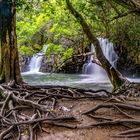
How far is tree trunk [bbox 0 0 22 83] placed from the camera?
10.7 metres

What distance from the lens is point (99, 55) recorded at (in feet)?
40.1

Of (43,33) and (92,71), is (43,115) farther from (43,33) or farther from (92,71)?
(43,33)

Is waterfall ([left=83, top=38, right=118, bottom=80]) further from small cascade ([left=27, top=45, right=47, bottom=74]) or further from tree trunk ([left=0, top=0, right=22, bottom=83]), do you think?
tree trunk ([left=0, top=0, right=22, bottom=83])

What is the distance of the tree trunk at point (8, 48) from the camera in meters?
10.7

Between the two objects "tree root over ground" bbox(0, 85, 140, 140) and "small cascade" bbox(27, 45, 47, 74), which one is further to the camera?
"small cascade" bbox(27, 45, 47, 74)

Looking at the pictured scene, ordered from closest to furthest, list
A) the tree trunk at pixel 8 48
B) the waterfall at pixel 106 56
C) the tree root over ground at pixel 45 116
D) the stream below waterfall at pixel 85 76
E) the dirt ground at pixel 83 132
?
1. the dirt ground at pixel 83 132
2. the tree root over ground at pixel 45 116
3. the tree trunk at pixel 8 48
4. the stream below waterfall at pixel 85 76
5. the waterfall at pixel 106 56

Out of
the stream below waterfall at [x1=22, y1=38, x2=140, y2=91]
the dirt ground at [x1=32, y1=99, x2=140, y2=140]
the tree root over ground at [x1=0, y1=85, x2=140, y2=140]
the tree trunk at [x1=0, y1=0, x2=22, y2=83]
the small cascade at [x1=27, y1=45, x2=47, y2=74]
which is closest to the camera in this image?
the dirt ground at [x1=32, y1=99, x2=140, y2=140]

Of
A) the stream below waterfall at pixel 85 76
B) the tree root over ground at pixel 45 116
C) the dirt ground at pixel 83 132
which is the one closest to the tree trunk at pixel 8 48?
the tree root over ground at pixel 45 116

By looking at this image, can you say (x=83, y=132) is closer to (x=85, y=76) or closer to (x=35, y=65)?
(x=85, y=76)

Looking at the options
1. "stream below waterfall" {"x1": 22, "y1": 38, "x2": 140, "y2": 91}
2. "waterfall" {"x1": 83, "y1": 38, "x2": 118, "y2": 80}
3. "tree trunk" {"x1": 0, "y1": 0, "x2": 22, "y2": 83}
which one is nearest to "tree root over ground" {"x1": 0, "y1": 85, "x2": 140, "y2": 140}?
"tree trunk" {"x1": 0, "y1": 0, "x2": 22, "y2": 83}

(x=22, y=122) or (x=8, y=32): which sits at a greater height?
(x=8, y=32)

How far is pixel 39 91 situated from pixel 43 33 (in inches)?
751

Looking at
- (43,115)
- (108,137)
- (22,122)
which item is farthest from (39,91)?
(108,137)

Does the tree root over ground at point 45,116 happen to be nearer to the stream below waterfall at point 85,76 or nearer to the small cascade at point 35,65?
the stream below waterfall at point 85,76
